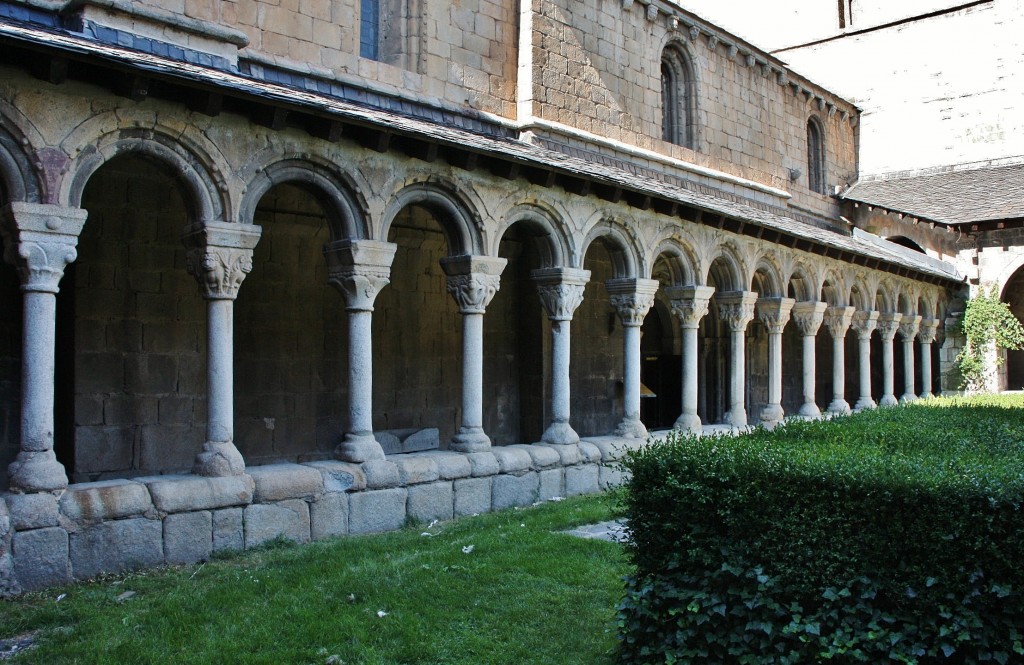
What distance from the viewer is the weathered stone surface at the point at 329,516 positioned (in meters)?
7.68

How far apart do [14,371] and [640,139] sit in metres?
9.87

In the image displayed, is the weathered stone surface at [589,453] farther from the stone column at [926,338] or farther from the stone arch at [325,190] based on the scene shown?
the stone column at [926,338]

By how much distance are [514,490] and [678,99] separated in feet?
31.4

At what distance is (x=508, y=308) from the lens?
1320 centimetres

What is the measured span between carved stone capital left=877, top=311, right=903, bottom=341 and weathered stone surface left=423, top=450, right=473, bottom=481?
42.6ft

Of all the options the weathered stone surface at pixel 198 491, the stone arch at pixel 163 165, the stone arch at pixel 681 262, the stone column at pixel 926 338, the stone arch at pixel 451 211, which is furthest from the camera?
the stone column at pixel 926 338

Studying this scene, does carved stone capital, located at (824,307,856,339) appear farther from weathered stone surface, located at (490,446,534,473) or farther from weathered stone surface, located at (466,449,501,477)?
weathered stone surface, located at (466,449,501,477)

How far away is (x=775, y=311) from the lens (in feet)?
49.9

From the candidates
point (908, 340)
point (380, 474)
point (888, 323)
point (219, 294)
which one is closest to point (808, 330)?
point (888, 323)

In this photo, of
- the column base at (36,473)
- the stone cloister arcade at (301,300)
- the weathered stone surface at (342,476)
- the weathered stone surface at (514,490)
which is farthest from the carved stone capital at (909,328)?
the column base at (36,473)

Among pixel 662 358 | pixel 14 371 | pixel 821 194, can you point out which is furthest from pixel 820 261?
pixel 14 371

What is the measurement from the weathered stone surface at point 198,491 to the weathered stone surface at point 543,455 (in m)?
3.35

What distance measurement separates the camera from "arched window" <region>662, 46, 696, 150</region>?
16.4 meters

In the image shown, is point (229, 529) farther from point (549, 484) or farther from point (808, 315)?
point (808, 315)
